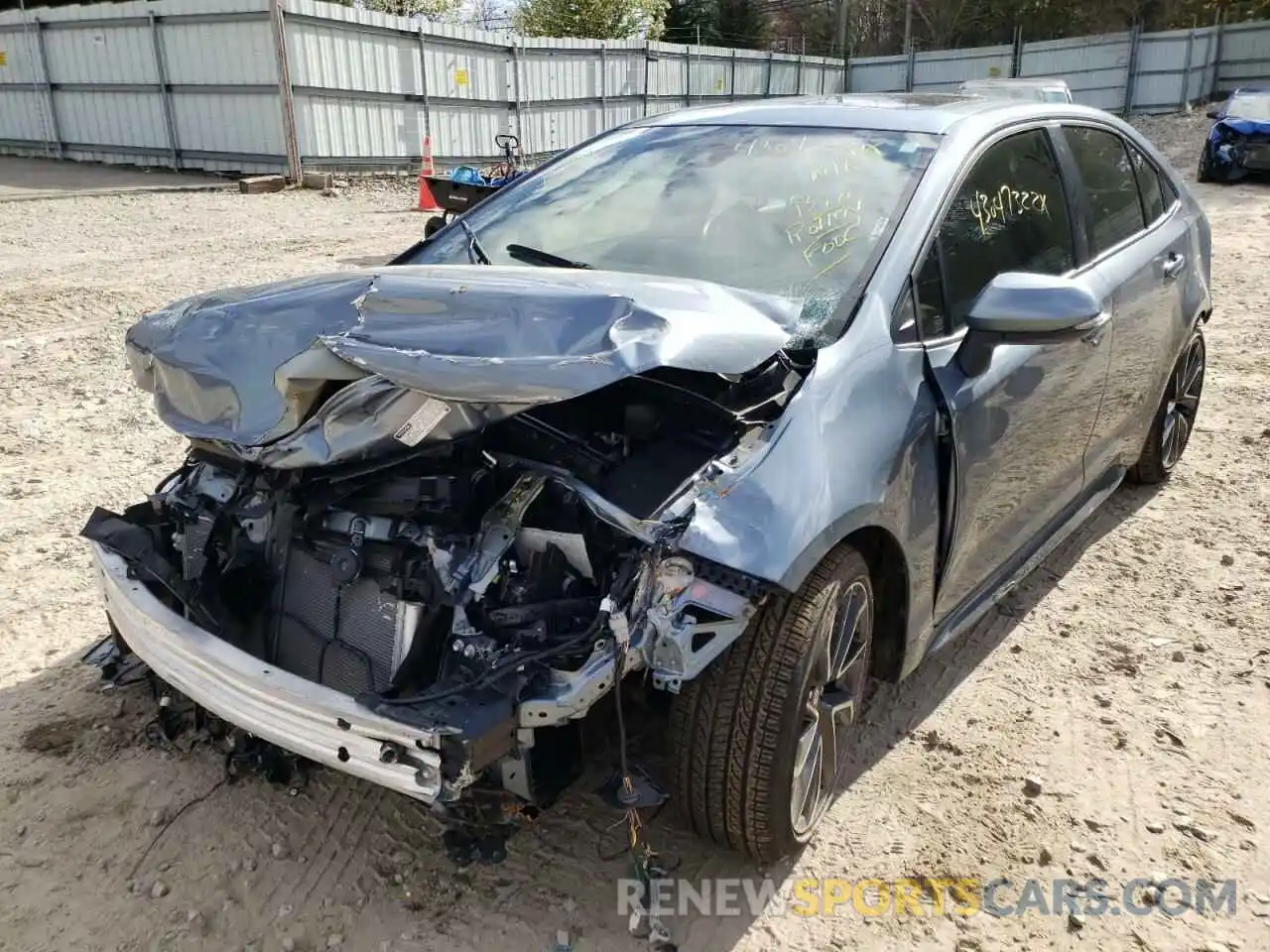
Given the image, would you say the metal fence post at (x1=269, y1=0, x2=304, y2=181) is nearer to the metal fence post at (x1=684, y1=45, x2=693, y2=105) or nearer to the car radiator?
the metal fence post at (x1=684, y1=45, x2=693, y2=105)

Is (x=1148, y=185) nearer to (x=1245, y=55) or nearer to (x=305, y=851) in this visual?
(x=305, y=851)

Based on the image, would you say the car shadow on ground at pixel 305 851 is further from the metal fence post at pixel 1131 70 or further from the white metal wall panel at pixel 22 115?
the metal fence post at pixel 1131 70

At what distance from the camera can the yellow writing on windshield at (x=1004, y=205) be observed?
3045 millimetres

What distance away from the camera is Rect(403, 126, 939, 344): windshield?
282 cm

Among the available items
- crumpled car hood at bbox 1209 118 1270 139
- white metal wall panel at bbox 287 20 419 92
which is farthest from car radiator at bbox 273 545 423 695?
crumpled car hood at bbox 1209 118 1270 139

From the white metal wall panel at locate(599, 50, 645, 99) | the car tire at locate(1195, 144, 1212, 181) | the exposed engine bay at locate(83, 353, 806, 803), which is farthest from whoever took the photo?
the white metal wall panel at locate(599, 50, 645, 99)

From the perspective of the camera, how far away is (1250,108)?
16.1 m

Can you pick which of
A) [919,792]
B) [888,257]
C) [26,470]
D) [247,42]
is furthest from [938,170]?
[247,42]

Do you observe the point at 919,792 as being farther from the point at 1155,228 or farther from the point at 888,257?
the point at 1155,228

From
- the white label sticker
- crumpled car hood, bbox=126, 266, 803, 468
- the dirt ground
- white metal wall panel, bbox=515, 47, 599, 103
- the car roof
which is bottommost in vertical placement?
the dirt ground

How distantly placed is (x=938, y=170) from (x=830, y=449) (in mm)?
1125

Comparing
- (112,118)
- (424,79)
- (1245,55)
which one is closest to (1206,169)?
(424,79)

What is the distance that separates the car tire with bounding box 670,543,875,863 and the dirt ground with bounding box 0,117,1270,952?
0.27m

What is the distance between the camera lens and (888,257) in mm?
2705
